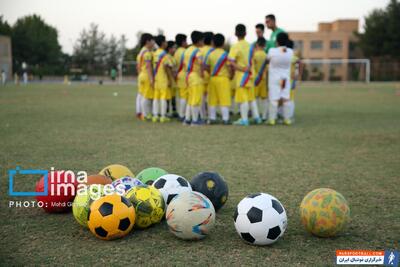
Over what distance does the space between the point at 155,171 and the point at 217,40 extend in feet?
23.6

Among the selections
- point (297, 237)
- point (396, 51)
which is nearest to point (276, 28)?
point (297, 237)

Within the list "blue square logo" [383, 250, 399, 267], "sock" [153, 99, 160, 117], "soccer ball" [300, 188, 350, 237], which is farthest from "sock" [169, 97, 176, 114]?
"blue square logo" [383, 250, 399, 267]

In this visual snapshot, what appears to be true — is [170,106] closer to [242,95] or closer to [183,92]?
[183,92]

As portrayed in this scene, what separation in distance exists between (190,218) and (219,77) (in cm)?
846

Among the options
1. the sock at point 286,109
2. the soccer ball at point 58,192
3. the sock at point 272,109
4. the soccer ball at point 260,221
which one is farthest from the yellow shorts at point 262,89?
the soccer ball at point 260,221

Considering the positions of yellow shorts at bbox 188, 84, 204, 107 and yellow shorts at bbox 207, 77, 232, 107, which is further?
yellow shorts at bbox 207, 77, 232, 107

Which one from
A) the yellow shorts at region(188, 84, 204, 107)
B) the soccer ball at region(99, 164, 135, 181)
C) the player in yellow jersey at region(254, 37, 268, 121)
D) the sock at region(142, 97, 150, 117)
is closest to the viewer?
the soccer ball at region(99, 164, 135, 181)

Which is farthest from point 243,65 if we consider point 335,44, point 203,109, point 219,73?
point 335,44

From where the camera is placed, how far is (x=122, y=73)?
60.3 metres

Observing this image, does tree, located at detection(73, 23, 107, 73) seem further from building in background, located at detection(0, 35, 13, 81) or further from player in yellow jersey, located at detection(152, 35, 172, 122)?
player in yellow jersey, located at detection(152, 35, 172, 122)

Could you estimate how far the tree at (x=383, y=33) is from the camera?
65.8m

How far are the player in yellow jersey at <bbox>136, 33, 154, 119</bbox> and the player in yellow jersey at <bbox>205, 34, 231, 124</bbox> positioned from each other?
1.87 meters

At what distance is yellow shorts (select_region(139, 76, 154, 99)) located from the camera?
13.2 m

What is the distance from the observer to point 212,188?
4594 mm
